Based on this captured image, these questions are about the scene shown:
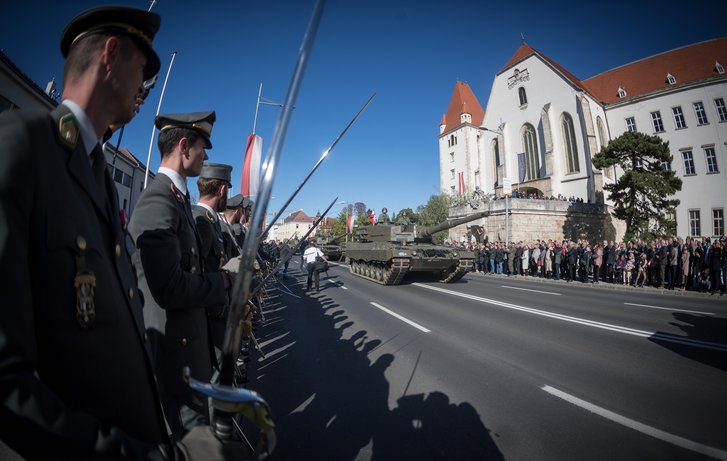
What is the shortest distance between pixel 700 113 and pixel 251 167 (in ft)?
130

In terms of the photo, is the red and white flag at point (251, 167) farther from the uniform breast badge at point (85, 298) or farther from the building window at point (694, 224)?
the building window at point (694, 224)

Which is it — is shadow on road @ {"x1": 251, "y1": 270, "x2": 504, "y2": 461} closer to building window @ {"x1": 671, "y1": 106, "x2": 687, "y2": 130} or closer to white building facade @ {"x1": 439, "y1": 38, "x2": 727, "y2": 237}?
white building facade @ {"x1": 439, "y1": 38, "x2": 727, "y2": 237}

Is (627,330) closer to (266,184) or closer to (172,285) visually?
(172,285)

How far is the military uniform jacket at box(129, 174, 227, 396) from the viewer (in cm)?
158

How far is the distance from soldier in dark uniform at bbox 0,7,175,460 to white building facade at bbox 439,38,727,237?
88.5ft

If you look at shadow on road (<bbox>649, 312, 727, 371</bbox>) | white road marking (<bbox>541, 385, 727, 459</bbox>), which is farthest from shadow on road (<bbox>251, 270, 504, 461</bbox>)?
shadow on road (<bbox>649, 312, 727, 371</bbox>)

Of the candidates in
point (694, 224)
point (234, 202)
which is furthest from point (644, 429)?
point (694, 224)

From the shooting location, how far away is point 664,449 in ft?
8.05

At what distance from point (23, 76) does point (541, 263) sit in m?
22.7

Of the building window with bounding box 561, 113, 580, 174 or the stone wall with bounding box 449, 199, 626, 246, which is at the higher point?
the building window with bounding box 561, 113, 580, 174

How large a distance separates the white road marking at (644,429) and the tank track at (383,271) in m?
8.12

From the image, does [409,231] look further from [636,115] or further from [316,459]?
[636,115]

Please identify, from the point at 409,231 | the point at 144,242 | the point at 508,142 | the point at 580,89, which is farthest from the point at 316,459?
the point at 508,142

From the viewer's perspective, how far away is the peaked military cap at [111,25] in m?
1.12
